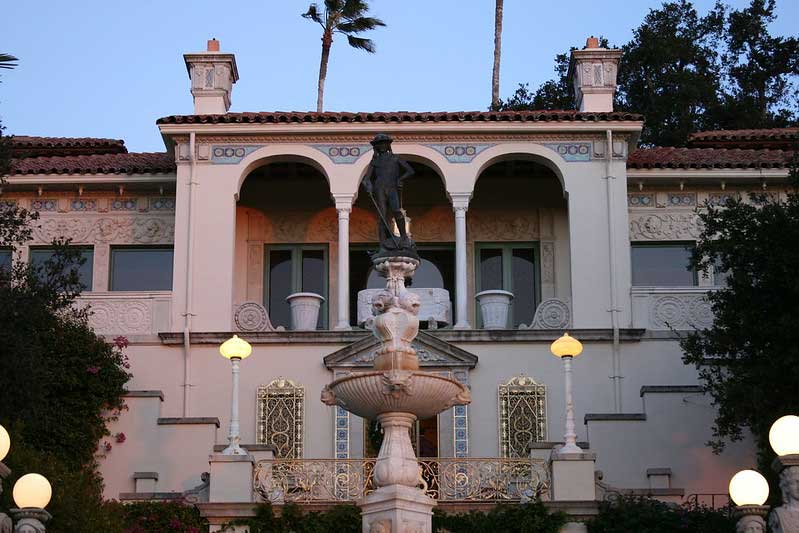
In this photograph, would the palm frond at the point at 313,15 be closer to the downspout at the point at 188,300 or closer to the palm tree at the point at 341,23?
the palm tree at the point at 341,23

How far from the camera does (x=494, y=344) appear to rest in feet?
91.0

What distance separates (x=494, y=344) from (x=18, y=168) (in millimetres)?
10003

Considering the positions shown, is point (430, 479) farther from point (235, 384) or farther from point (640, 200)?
point (640, 200)

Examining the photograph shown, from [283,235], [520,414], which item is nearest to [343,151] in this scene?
[283,235]

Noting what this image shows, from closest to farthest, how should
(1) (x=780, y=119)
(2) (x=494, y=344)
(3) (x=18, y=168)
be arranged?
(2) (x=494, y=344), (3) (x=18, y=168), (1) (x=780, y=119)

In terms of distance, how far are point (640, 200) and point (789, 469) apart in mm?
17029

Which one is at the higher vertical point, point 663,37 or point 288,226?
point 663,37

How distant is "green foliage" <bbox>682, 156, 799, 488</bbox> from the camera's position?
22797 millimetres

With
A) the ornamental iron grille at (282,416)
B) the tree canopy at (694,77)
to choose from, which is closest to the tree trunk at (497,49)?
the tree canopy at (694,77)

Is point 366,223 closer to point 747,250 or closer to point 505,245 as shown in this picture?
point 505,245

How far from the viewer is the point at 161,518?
22750 mm

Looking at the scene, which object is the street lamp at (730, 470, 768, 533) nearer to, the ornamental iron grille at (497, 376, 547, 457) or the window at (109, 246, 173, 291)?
the ornamental iron grille at (497, 376, 547, 457)

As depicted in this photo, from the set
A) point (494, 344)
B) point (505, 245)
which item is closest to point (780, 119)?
point (505, 245)

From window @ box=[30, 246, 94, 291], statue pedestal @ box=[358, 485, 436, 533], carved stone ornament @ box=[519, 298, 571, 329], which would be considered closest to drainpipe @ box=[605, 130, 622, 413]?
→ carved stone ornament @ box=[519, 298, 571, 329]
